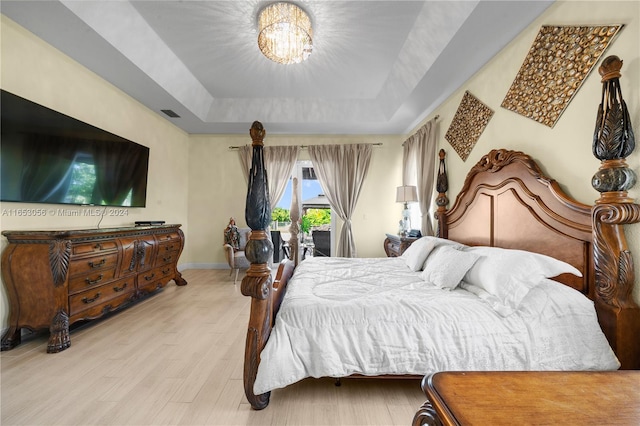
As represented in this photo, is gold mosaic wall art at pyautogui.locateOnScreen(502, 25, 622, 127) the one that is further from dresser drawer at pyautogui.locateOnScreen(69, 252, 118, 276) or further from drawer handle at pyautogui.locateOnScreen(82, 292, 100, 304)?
drawer handle at pyautogui.locateOnScreen(82, 292, 100, 304)

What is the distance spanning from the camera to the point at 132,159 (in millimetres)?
3742

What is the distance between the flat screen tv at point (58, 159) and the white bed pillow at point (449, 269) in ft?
11.5

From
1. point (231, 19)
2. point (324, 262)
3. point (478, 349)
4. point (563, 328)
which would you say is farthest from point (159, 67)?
point (563, 328)

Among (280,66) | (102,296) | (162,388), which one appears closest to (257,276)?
(162,388)

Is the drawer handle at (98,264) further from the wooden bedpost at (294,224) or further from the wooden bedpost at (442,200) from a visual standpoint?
the wooden bedpost at (442,200)

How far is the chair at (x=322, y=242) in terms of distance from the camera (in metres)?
5.59

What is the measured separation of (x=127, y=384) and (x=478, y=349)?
218cm

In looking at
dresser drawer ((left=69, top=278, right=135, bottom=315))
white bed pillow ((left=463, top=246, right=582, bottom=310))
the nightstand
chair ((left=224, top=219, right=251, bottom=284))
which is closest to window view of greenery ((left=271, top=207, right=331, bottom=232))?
chair ((left=224, top=219, right=251, bottom=284))

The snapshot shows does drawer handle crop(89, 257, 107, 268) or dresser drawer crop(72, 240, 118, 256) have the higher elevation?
dresser drawer crop(72, 240, 118, 256)

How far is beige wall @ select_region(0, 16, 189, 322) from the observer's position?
2438 millimetres

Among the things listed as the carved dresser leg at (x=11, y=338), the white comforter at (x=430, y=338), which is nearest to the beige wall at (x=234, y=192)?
the carved dresser leg at (x=11, y=338)

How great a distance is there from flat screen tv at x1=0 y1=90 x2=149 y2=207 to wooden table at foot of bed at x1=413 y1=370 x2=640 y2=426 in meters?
3.36

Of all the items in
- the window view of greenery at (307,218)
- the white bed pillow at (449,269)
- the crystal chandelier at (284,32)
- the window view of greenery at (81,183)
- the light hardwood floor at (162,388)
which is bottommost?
the light hardwood floor at (162,388)

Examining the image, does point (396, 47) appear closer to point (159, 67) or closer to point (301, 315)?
point (159, 67)
